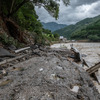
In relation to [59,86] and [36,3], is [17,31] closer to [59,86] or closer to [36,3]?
[36,3]

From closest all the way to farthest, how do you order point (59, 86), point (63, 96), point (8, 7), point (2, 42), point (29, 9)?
point (63, 96) < point (59, 86) < point (2, 42) < point (8, 7) < point (29, 9)

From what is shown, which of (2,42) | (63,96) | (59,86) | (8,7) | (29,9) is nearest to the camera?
(63,96)

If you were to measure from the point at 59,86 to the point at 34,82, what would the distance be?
50 centimetres

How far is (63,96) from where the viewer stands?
1.55m

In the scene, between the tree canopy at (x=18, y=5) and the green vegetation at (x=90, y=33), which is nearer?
the tree canopy at (x=18, y=5)

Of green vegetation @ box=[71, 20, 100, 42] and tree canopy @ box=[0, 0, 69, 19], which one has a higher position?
tree canopy @ box=[0, 0, 69, 19]

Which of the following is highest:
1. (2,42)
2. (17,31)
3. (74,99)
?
(17,31)

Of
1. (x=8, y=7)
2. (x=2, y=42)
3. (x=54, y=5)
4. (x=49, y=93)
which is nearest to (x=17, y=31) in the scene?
(x=8, y=7)

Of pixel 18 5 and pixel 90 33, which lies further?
pixel 90 33

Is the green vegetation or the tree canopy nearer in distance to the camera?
the tree canopy

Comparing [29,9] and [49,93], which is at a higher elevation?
[29,9]

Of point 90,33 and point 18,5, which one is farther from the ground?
point 18,5

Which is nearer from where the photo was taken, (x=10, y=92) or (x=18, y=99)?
(x=18, y=99)

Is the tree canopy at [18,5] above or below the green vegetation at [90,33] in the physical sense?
above
